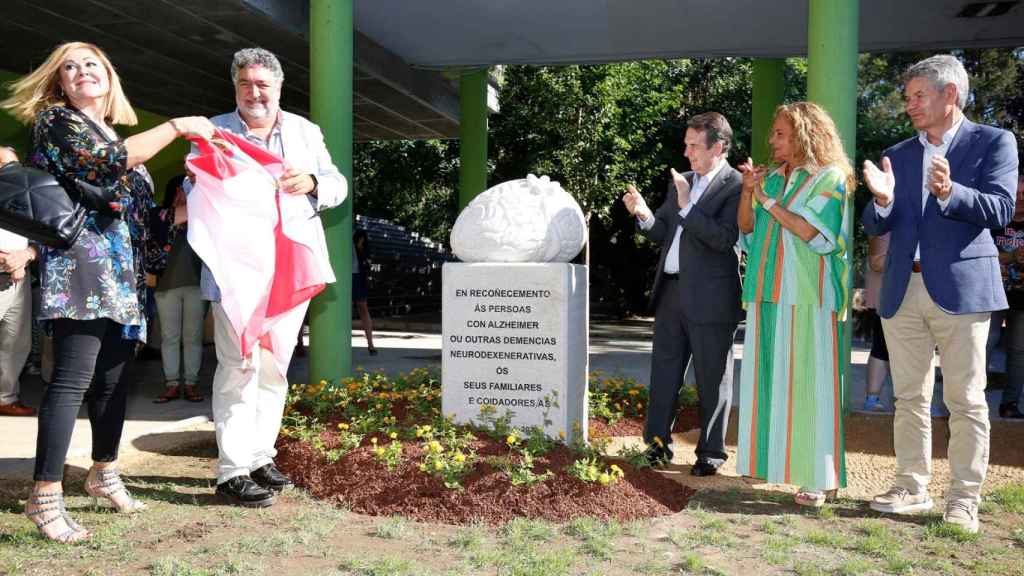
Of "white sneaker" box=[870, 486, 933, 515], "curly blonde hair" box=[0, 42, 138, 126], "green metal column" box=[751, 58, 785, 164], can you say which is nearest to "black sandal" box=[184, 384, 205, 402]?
"curly blonde hair" box=[0, 42, 138, 126]

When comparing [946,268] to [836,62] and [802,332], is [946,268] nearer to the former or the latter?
[802,332]

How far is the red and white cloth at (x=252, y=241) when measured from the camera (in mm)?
4047

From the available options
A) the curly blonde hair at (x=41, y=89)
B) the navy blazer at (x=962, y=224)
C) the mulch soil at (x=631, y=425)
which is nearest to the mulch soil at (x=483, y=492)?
the mulch soil at (x=631, y=425)

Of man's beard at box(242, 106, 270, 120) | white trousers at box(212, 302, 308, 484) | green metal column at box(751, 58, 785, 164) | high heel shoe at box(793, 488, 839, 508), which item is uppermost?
green metal column at box(751, 58, 785, 164)

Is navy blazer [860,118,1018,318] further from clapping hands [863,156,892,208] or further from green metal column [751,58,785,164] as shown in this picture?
green metal column [751,58,785,164]

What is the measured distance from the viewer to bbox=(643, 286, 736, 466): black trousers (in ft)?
15.8

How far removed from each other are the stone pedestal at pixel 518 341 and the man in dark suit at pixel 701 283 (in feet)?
1.71

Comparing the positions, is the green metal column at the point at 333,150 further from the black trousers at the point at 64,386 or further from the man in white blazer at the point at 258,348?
the black trousers at the point at 64,386

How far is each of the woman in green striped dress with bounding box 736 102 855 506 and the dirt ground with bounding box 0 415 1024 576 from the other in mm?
287

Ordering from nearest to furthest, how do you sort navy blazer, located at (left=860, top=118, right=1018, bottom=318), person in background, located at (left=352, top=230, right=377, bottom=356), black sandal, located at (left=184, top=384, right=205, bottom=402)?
navy blazer, located at (left=860, top=118, right=1018, bottom=318)
black sandal, located at (left=184, top=384, right=205, bottom=402)
person in background, located at (left=352, top=230, right=377, bottom=356)

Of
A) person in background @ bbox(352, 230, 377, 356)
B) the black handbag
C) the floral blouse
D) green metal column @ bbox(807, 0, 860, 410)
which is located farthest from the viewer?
person in background @ bbox(352, 230, 377, 356)

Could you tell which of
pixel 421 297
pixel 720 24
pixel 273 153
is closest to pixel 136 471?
pixel 273 153

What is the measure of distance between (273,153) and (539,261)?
1522 millimetres

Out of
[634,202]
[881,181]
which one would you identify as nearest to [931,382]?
[881,181]
